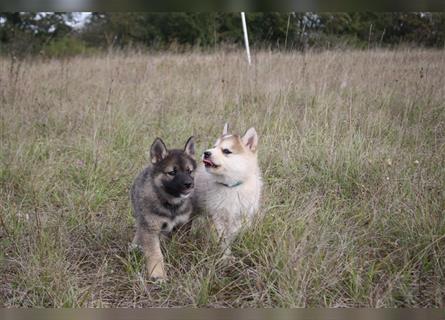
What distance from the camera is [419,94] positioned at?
5.11 meters

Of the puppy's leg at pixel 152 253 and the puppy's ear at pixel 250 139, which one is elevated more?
the puppy's ear at pixel 250 139

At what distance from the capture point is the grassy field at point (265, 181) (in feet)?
7.75

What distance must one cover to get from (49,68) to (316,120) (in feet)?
17.8

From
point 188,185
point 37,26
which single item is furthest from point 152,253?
point 37,26

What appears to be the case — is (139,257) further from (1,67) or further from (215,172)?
(1,67)

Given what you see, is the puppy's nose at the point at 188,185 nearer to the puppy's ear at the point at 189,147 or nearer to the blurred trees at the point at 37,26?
the puppy's ear at the point at 189,147

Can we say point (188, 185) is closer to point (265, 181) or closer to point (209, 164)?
point (209, 164)

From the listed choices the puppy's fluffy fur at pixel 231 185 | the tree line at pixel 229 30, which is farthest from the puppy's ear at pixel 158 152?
the tree line at pixel 229 30

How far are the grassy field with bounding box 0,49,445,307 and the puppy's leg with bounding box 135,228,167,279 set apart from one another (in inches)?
2.9

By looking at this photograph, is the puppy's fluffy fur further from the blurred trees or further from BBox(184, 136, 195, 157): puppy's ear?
the blurred trees

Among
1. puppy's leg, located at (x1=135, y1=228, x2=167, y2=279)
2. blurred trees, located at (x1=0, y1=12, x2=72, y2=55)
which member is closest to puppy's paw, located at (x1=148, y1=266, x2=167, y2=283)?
puppy's leg, located at (x1=135, y1=228, x2=167, y2=279)

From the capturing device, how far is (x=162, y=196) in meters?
2.80

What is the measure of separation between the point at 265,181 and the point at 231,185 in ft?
2.75

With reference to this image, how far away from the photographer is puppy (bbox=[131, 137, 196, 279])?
2689 mm
